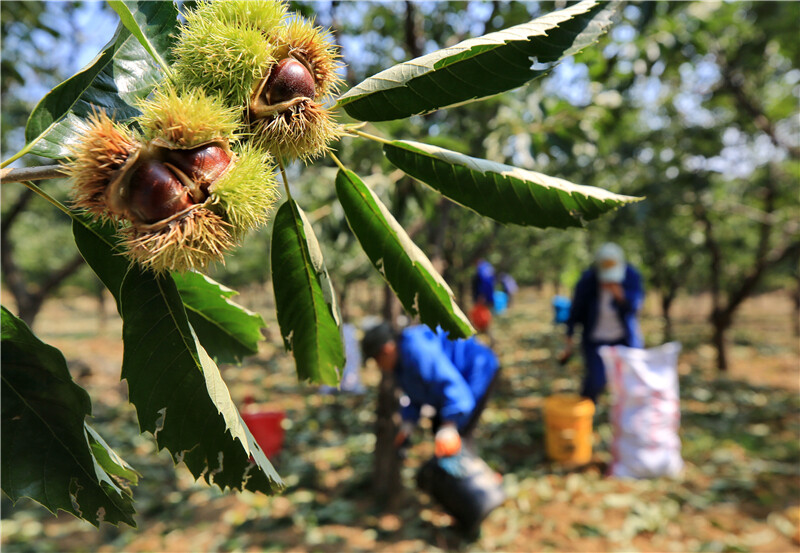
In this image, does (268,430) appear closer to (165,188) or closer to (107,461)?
(107,461)

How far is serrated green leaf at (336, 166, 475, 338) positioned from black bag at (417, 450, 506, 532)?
9.29ft

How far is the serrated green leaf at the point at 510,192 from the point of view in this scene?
0.69 metres

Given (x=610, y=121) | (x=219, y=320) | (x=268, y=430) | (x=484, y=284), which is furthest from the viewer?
(x=484, y=284)

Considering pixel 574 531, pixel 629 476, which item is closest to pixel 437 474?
pixel 574 531

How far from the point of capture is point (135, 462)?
15.7 ft

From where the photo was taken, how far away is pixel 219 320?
0.90 meters

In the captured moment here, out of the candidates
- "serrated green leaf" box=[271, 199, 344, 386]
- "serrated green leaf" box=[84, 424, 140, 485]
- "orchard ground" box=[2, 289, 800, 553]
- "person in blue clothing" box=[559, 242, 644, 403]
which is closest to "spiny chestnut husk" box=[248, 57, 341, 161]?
"serrated green leaf" box=[271, 199, 344, 386]

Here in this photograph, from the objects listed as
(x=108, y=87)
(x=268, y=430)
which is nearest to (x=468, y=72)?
(x=108, y=87)

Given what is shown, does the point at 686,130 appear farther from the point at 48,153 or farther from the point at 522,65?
the point at 48,153

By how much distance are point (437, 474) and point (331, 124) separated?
3.25 meters

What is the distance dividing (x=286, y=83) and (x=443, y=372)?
9.28ft

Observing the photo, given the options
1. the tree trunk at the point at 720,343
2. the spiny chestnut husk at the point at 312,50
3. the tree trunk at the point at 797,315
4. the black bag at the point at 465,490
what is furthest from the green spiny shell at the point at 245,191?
the tree trunk at the point at 797,315

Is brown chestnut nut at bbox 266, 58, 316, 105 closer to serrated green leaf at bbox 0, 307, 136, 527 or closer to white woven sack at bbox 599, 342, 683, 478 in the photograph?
serrated green leaf at bbox 0, 307, 136, 527

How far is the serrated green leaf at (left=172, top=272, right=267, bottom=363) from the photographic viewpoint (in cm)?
84
